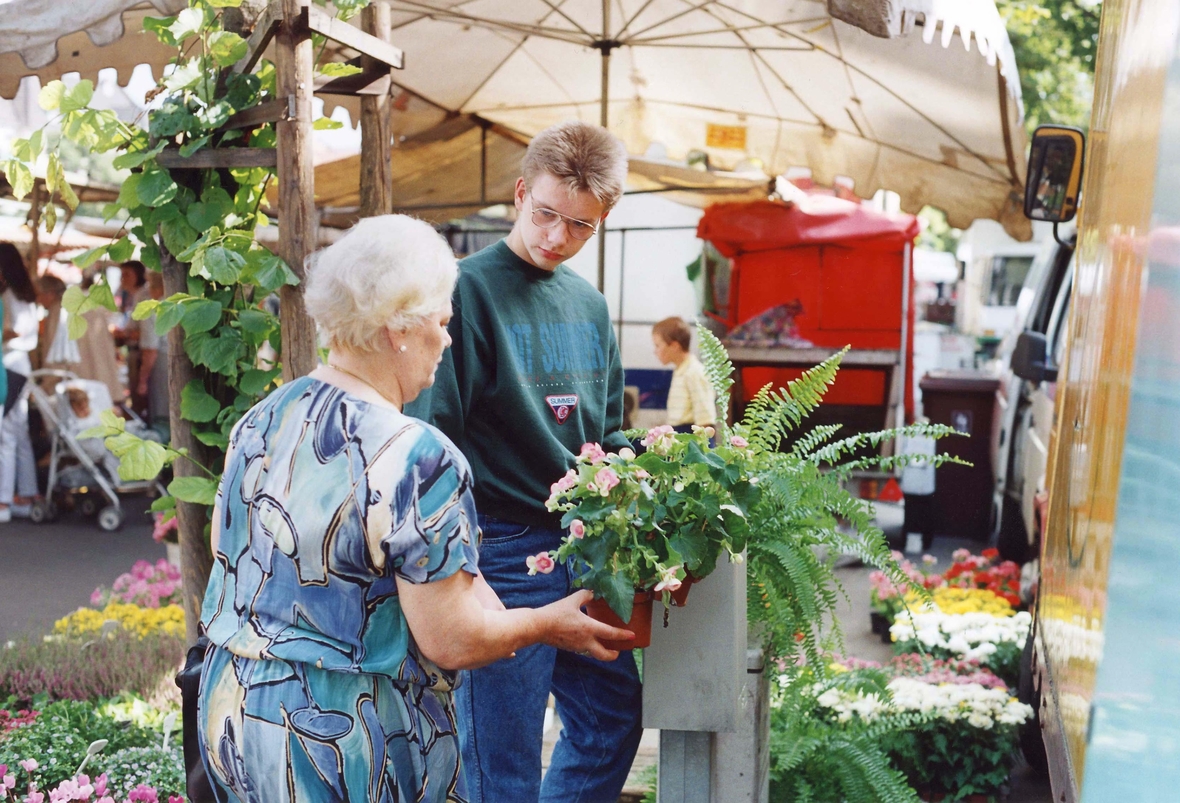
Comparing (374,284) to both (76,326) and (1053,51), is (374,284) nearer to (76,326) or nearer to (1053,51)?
(76,326)

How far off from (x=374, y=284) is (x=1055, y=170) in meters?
3.46

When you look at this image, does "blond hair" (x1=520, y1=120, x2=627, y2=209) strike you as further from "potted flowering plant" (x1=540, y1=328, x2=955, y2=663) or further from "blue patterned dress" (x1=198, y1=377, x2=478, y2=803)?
"blue patterned dress" (x1=198, y1=377, x2=478, y2=803)

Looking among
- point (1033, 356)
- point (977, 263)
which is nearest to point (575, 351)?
point (1033, 356)

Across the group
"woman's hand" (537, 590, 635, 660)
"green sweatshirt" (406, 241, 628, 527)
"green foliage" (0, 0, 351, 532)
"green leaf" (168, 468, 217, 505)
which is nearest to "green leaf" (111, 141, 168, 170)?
"green foliage" (0, 0, 351, 532)

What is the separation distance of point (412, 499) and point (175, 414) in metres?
1.77

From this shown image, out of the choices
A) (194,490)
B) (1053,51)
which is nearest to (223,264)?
(194,490)

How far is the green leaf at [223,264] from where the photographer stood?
3.08 meters

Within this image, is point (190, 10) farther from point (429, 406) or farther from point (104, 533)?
point (104, 533)

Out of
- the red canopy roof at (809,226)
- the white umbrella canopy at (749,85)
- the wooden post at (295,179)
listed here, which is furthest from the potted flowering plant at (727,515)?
the red canopy roof at (809,226)

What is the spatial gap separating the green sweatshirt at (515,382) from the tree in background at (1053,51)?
11.1 metres

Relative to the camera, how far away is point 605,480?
2230 millimetres

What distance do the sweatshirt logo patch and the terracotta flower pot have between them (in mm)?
607

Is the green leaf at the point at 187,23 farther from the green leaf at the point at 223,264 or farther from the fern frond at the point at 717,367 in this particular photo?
the fern frond at the point at 717,367

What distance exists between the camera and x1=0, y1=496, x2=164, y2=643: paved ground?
22.3 feet
